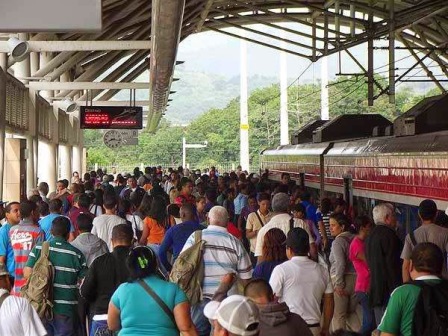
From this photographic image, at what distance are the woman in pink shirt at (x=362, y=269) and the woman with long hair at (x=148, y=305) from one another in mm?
3738

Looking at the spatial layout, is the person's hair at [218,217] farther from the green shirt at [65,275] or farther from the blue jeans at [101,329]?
the blue jeans at [101,329]

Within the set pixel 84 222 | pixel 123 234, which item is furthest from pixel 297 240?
pixel 84 222

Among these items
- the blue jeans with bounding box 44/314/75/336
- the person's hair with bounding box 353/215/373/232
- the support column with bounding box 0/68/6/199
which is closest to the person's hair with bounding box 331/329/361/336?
the person's hair with bounding box 353/215/373/232

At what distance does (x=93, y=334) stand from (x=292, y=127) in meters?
75.3

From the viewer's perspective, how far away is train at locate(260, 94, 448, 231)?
39.5 ft

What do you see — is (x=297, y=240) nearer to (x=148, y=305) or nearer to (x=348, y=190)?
(x=148, y=305)

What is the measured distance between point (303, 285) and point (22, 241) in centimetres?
320

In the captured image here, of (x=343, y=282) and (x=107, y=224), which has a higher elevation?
(x=107, y=224)

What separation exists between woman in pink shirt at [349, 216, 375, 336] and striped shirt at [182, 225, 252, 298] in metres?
1.87

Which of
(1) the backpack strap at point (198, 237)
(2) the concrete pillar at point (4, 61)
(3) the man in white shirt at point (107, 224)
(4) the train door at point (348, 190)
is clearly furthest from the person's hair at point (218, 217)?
(2) the concrete pillar at point (4, 61)

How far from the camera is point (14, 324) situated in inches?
215

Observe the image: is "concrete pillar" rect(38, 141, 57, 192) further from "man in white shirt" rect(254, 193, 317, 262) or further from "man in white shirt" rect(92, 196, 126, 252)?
"man in white shirt" rect(254, 193, 317, 262)

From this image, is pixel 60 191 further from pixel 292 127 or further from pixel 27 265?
pixel 292 127

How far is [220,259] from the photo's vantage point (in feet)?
25.3
